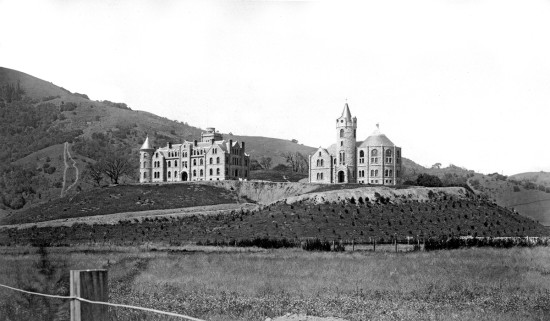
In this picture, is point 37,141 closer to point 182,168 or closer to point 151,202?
point 182,168

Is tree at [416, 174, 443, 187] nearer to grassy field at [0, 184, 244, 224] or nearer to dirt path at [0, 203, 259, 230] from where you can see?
grassy field at [0, 184, 244, 224]

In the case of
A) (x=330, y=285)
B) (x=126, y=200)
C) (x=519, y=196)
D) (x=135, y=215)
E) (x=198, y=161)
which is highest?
(x=198, y=161)

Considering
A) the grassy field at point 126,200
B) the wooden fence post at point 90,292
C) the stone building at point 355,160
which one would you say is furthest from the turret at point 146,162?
the wooden fence post at point 90,292

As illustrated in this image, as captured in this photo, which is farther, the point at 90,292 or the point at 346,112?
the point at 346,112

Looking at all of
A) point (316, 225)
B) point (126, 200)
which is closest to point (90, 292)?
point (316, 225)

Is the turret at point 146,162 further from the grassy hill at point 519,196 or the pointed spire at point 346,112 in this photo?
the grassy hill at point 519,196

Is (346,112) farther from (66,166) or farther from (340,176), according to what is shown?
(66,166)

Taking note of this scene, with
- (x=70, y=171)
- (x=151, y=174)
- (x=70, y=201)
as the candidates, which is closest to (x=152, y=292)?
(x=70, y=201)
